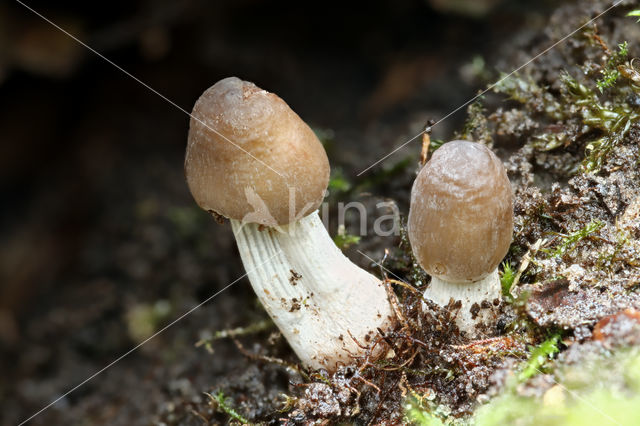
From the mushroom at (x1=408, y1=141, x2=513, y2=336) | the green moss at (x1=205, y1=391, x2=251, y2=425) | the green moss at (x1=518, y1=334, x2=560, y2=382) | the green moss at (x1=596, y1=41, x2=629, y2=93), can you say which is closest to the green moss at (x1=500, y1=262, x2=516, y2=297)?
the mushroom at (x1=408, y1=141, x2=513, y2=336)

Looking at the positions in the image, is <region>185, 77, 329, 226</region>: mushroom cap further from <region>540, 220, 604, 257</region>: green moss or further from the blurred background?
the blurred background

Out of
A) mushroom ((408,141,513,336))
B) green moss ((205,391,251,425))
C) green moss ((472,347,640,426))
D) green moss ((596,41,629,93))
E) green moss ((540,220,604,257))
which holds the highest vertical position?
green moss ((596,41,629,93))

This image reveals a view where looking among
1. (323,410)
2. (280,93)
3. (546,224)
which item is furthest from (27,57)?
(546,224)

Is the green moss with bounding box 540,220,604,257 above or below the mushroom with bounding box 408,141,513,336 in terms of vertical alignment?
below

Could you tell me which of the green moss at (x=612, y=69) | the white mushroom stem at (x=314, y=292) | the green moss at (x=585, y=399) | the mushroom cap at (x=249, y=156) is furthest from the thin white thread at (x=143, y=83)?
the green moss at (x=612, y=69)

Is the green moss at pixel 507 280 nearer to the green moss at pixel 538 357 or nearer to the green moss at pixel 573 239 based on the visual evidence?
the green moss at pixel 573 239

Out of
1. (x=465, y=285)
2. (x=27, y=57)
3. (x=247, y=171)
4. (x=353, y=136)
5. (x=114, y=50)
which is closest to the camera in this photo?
(x=247, y=171)

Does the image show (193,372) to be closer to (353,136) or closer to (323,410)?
(323,410)

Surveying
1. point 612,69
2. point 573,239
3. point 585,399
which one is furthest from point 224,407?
point 612,69
